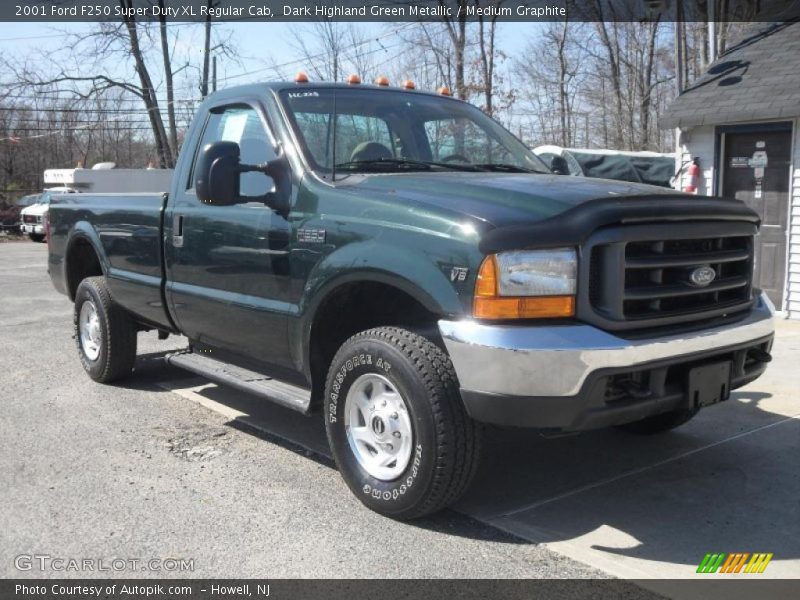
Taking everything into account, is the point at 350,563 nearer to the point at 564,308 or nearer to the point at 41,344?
the point at 564,308

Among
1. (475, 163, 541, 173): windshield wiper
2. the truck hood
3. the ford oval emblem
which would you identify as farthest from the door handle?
the ford oval emblem

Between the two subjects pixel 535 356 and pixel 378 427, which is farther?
pixel 378 427

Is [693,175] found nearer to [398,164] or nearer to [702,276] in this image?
[398,164]

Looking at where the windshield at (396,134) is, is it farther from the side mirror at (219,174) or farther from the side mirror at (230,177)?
the side mirror at (219,174)

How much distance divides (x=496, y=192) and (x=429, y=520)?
61.0 inches

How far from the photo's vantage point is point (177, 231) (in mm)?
5191

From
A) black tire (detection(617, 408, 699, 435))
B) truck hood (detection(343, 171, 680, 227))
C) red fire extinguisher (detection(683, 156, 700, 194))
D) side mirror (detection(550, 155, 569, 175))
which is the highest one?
red fire extinguisher (detection(683, 156, 700, 194))

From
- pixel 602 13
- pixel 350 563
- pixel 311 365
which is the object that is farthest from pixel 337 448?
pixel 602 13

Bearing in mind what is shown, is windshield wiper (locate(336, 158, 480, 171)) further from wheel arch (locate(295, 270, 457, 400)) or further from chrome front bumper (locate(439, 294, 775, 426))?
chrome front bumper (locate(439, 294, 775, 426))

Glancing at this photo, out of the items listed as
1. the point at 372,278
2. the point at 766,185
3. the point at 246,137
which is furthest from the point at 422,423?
the point at 766,185

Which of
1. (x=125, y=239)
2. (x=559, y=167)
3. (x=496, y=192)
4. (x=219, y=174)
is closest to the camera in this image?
(x=496, y=192)

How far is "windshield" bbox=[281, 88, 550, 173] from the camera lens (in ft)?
14.8

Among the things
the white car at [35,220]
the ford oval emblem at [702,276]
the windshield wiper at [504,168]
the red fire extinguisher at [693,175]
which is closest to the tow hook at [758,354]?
the ford oval emblem at [702,276]

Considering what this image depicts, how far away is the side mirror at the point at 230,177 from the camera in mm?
4203
